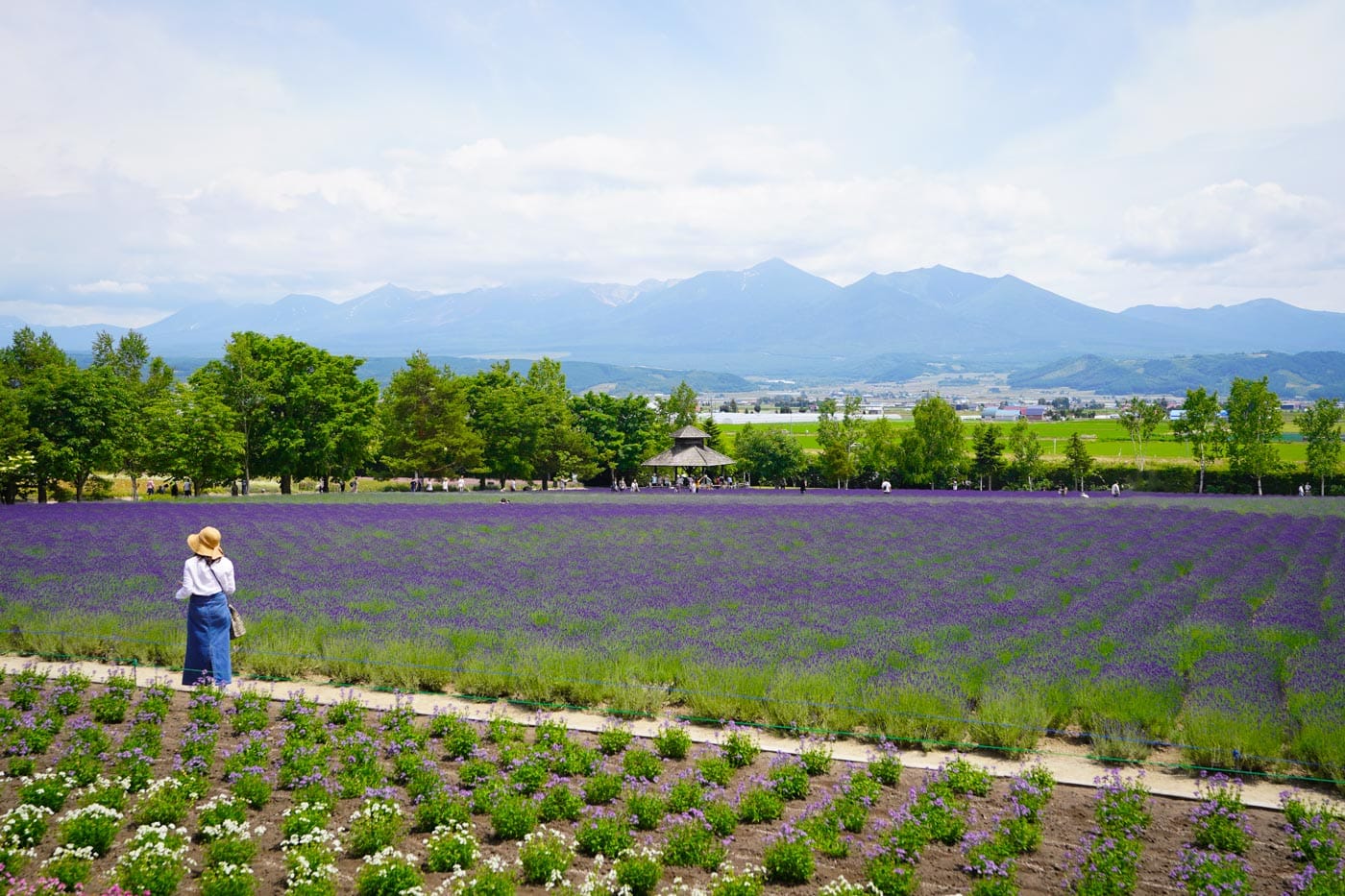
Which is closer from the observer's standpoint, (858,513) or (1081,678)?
(1081,678)

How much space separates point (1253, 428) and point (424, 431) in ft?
199

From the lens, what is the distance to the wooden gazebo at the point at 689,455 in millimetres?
54812

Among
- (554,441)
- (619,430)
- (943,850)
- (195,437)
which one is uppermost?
(619,430)

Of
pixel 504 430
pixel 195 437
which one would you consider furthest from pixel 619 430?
pixel 195 437

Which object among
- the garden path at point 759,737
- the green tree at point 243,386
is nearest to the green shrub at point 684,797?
the garden path at point 759,737

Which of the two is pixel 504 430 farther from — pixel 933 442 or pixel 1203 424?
pixel 1203 424

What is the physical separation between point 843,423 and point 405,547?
61.2 m

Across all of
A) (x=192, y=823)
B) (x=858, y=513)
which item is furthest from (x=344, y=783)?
(x=858, y=513)

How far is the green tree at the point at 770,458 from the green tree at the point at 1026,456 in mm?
17466

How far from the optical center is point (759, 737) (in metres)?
7.98

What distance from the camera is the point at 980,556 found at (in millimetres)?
19281

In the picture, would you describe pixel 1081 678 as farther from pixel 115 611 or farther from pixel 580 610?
pixel 115 611

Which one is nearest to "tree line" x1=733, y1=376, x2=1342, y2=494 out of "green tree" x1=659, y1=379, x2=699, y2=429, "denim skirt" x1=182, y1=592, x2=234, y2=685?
"green tree" x1=659, y1=379, x2=699, y2=429

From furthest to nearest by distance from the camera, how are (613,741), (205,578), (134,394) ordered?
(134,394)
(205,578)
(613,741)
